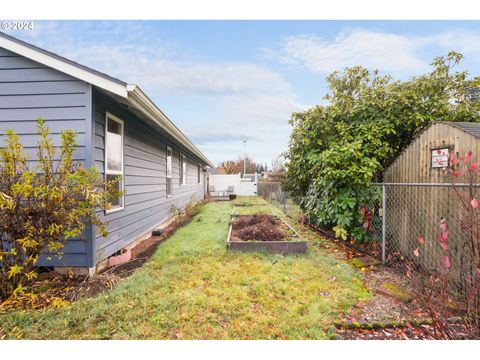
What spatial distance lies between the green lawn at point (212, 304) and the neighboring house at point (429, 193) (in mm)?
1222

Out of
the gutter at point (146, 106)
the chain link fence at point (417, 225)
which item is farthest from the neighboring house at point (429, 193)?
the gutter at point (146, 106)

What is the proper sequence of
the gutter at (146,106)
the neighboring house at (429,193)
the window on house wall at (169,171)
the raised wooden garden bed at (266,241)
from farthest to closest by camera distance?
the window on house wall at (169,171), the raised wooden garden bed at (266,241), the gutter at (146,106), the neighboring house at (429,193)

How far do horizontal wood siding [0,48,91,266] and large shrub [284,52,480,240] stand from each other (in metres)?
4.22

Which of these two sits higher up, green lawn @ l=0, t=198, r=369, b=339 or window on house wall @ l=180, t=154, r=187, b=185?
window on house wall @ l=180, t=154, r=187, b=185

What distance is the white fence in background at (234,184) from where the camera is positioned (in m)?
21.1

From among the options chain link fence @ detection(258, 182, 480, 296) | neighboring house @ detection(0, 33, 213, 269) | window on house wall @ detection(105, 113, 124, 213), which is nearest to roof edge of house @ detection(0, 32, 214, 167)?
neighboring house @ detection(0, 33, 213, 269)

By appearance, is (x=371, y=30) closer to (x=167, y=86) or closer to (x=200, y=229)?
(x=200, y=229)

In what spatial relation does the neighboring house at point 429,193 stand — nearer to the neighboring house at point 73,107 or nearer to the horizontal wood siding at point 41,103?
the neighboring house at point 73,107

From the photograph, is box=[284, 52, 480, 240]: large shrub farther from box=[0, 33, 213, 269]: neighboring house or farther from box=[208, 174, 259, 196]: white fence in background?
box=[208, 174, 259, 196]: white fence in background

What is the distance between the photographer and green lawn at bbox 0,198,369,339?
90.0 inches

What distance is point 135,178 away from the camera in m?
5.26

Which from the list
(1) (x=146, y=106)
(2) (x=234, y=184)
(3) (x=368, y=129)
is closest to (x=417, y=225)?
(3) (x=368, y=129)

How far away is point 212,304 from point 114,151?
320 cm

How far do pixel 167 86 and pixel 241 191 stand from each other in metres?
12.6
